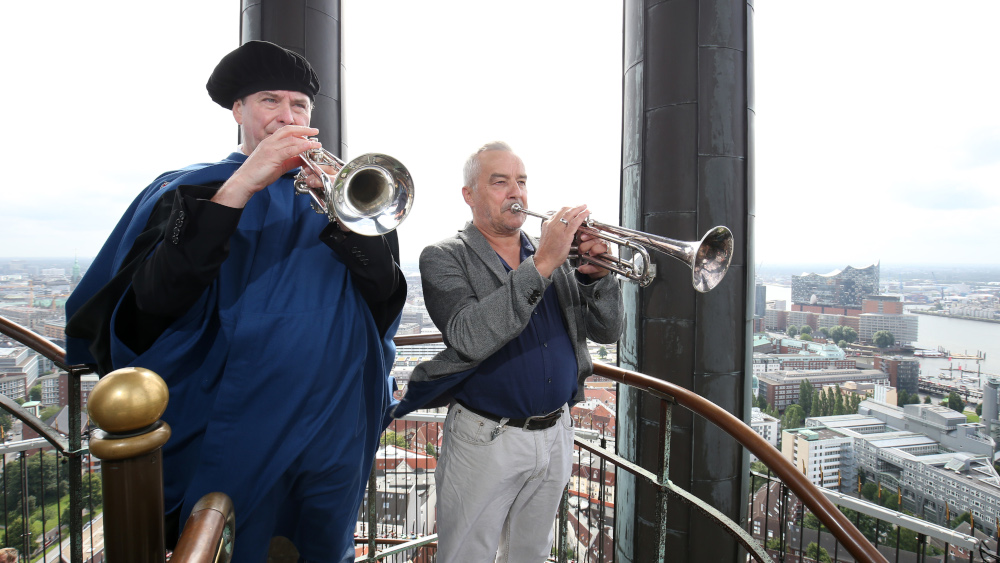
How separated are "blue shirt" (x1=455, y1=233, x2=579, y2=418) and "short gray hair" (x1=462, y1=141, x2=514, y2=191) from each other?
63 cm

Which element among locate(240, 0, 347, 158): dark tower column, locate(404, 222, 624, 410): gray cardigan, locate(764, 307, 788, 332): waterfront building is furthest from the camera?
locate(764, 307, 788, 332): waterfront building

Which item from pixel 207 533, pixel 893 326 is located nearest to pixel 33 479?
pixel 207 533

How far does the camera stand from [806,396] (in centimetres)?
441

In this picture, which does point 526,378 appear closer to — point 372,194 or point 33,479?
point 372,194

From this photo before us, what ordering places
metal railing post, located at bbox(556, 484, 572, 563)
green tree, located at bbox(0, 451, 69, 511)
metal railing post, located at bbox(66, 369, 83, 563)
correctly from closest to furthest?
metal railing post, located at bbox(66, 369, 83, 563), metal railing post, located at bbox(556, 484, 572, 563), green tree, located at bbox(0, 451, 69, 511)

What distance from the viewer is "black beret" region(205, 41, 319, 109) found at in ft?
4.48

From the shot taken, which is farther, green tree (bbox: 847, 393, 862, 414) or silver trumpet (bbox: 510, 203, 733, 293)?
green tree (bbox: 847, 393, 862, 414)

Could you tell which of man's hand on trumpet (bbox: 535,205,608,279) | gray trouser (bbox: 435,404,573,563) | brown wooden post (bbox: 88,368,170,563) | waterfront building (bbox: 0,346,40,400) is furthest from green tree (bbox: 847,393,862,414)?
waterfront building (bbox: 0,346,40,400)

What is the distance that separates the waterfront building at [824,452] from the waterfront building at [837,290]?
3.94 ft

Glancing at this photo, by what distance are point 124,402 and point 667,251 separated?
76.3 inches

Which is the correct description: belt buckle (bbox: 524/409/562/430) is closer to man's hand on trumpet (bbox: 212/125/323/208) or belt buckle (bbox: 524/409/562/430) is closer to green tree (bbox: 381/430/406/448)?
man's hand on trumpet (bbox: 212/125/323/208)

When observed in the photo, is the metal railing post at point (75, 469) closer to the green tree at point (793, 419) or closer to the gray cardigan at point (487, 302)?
the gray cardigan at point (487, 302)

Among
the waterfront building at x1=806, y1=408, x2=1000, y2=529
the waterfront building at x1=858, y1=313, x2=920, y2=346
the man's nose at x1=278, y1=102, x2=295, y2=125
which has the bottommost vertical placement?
the waterfront building at x1=806, y1=408, x2=1000, y2=529

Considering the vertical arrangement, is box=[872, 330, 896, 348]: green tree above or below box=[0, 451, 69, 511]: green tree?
above
